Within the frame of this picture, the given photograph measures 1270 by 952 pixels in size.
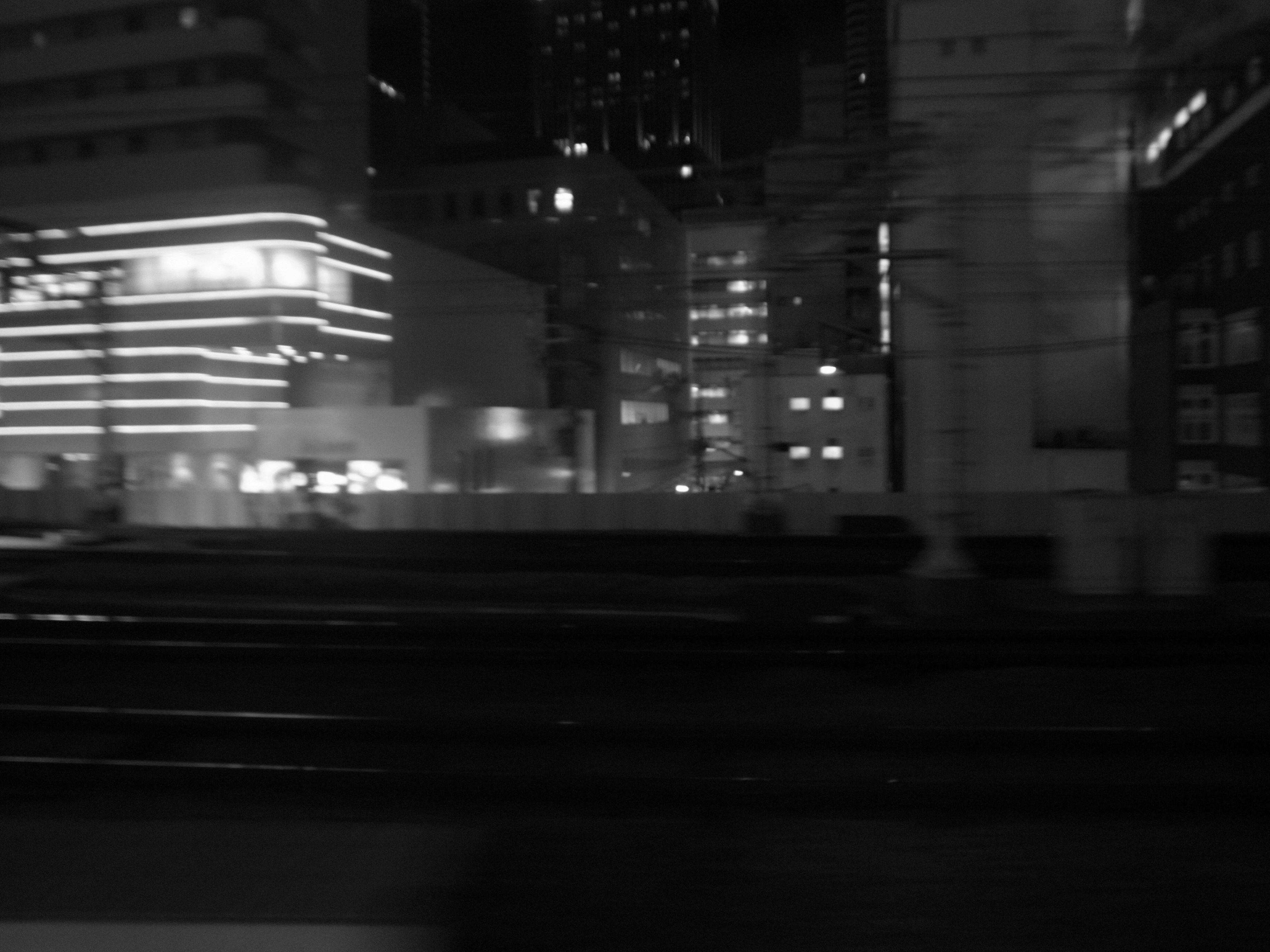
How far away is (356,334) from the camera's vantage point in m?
32.2

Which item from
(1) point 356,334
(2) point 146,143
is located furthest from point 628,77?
(1) point 356,334

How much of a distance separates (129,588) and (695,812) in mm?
9888

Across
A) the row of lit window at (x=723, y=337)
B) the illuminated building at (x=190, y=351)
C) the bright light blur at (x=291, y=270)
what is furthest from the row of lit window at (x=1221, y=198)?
the bright light blur at (x=291, y=270)

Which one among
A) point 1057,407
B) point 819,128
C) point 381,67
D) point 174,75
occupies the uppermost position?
point 381,67

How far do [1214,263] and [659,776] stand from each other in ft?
82.4

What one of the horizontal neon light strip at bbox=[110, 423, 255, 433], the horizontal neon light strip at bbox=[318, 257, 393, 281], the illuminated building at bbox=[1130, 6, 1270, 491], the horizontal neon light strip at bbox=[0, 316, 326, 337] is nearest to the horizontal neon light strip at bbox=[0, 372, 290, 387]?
the horizontal neon light strip at bbox=[110, 423, 255, 433]

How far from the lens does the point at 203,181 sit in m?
33.2

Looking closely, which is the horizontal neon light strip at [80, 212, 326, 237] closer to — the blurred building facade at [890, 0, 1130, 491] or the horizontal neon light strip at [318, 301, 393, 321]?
the horizontal neon light strip at [318, 301, 393, 321]

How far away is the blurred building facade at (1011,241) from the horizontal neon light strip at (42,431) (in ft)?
68.5

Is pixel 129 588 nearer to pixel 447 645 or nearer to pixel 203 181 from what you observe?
pixel 447 645

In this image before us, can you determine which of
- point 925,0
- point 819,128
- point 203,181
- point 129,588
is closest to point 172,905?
point 129,588

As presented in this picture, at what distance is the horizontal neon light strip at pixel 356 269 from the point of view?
30.5m

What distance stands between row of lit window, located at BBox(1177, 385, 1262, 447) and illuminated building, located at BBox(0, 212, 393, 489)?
69.6 feet

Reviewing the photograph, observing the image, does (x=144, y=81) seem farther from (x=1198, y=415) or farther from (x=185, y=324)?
(x=1198, y=415)
